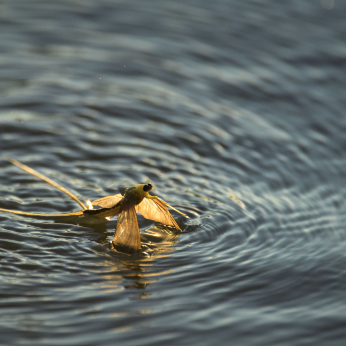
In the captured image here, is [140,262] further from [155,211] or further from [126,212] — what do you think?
[155,211]

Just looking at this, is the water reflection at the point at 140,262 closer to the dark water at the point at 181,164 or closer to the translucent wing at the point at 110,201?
the dark water at the point at 181,164

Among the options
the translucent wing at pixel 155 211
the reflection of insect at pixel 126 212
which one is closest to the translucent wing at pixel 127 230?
the reflection of insect at pixel 126 212

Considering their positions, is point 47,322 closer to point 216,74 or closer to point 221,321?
point 221,321

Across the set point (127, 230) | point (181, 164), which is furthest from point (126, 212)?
point (181, 164)

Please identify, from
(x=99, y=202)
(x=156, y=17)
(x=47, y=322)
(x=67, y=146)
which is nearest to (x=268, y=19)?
(x=156, y=17)

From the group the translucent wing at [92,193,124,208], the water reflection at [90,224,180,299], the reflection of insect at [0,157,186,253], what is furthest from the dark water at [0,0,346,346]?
the translucent wing at [92,193,124,208]

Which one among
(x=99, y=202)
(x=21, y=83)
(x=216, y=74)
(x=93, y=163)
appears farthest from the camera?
(x=216, y=74)
